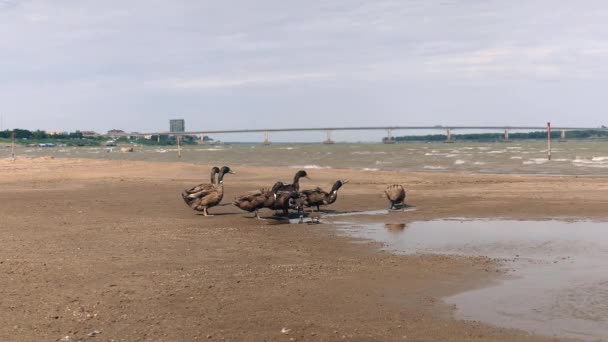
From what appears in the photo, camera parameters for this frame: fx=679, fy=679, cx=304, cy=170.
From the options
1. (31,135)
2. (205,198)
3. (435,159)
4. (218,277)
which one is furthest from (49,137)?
(218,277)

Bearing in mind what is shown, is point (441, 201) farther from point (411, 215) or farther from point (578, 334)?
point (578, 334)

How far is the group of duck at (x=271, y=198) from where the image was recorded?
46.5 ft

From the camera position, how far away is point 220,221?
13.9m

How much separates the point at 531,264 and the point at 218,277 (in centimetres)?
412

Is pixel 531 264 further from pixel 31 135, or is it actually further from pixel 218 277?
pixel 31 135

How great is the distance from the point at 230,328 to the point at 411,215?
946 cm

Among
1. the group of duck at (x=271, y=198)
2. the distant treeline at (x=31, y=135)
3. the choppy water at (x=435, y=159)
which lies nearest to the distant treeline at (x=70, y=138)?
the distant treeline at (x=31, y=135)

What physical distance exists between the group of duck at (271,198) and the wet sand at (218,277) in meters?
0.36

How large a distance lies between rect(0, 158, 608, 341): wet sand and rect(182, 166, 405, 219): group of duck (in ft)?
1.19

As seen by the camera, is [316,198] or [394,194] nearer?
[316,198]

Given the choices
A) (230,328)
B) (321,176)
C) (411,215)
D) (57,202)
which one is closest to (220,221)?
(411,215)

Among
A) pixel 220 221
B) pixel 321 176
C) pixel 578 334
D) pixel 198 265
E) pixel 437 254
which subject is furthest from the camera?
pixel 321 176

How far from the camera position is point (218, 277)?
7.92m

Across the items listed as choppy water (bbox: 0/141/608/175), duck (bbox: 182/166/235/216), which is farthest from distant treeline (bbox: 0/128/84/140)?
duck (bbox: 182/166/235/216)
